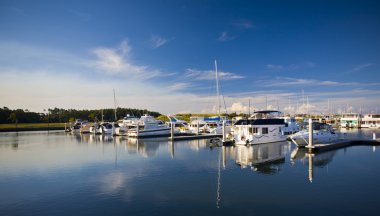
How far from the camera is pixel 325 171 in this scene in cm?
2331

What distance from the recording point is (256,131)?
137ft

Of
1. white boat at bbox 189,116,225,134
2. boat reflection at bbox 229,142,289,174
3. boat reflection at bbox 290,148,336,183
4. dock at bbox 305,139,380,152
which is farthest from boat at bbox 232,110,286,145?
white boat at bbox 189,116,225,134

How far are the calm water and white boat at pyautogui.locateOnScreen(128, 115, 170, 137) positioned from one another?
95.8 ft

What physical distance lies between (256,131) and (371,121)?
277 ft

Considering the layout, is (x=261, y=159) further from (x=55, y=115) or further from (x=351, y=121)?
(x=55, y=115)

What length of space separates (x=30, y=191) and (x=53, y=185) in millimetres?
1692

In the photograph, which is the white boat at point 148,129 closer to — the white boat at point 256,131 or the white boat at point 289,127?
the white boat at point 256,131

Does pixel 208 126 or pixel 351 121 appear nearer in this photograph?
pixel 208 126

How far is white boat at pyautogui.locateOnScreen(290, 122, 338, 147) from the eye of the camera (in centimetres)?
3716

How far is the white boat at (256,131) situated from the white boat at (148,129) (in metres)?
24.6

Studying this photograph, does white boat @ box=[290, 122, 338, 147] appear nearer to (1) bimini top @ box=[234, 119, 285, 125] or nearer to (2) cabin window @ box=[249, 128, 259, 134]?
(1) bimini top @ box=[234, 119, 285, 125]

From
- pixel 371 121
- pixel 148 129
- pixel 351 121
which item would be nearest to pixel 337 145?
pixel 148 129

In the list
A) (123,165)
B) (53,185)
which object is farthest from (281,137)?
(53,185)

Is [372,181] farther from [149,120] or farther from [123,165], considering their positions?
[149,120]
